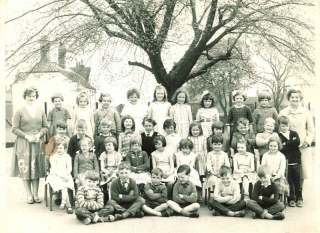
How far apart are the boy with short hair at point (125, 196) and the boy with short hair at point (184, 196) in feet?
1.18

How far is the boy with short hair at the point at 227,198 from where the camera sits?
419 cm

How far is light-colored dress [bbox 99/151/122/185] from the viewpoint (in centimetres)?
451

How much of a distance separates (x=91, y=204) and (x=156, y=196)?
0.71m

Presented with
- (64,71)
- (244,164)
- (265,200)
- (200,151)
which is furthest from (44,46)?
(265,200)

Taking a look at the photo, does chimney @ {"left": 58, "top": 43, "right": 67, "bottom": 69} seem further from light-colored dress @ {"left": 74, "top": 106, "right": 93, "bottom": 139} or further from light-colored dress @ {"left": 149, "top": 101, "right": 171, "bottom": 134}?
light-colored dress @ {"left": 149, "top": 101, "right": 171, "bottom": 134}

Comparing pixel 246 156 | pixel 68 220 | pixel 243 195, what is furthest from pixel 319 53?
pixel 68 220

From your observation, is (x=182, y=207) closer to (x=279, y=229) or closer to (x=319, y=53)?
(x=279, y=229)

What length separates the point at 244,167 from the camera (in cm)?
454

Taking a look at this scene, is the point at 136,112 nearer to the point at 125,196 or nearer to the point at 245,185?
the point at 125,196

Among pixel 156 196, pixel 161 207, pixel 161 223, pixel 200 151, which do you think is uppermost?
pixel 200 151

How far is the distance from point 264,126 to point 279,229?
4.28 feet

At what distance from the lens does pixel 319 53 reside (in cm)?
445

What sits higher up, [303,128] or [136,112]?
[136,112]

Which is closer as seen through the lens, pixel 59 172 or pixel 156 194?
pixel 156 194
